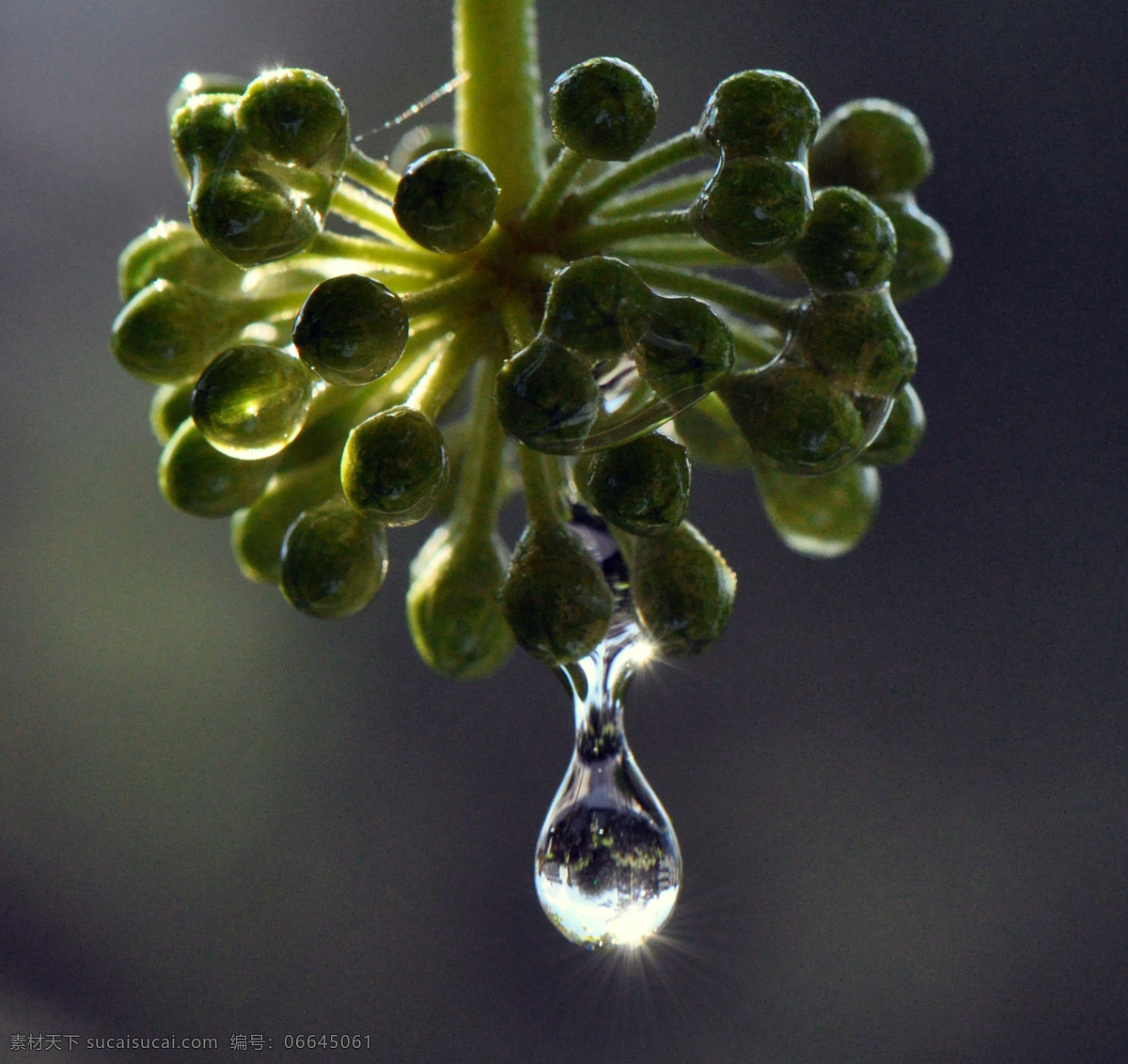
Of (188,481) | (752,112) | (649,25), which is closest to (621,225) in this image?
(752,112)

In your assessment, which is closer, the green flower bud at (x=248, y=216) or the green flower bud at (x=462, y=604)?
the green flower bud at (x=248, y=216)

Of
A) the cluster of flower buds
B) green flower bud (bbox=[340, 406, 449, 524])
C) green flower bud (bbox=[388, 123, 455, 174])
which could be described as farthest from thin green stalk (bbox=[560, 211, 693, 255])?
green flower bud (bbox=[388, 123, 455, 174])

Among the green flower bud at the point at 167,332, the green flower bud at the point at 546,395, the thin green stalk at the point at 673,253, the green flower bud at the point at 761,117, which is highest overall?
the thin green stalk at the point at 673,253

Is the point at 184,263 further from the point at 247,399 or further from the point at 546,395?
the point at 546,395

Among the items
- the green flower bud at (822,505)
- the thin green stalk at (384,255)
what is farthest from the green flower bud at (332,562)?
the green flower bud at (822,505)

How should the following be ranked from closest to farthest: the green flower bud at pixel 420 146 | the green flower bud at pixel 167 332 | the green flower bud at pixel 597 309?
1. the green flower bud at pixel 597 309
2. the green flower bud at pixel 167 332
3. the green flower bud at pixel 420 146

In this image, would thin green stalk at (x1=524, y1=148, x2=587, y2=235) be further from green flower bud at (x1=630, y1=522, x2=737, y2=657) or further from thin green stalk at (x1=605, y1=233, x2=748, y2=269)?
green flower bud at (x1=630, y1=522, x2=737, y2=657)

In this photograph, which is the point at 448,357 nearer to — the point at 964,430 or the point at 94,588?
the point at 94,588

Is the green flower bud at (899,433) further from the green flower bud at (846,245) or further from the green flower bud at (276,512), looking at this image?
the green flower bud at (276,512)
